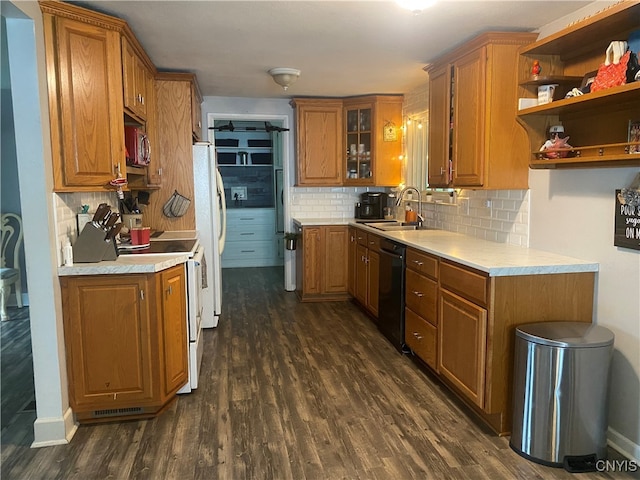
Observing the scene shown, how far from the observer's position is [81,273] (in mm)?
2578

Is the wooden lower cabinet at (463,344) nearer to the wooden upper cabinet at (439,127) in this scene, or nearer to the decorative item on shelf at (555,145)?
the decorative item on shelf at (555,145)

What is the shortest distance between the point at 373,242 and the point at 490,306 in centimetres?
204

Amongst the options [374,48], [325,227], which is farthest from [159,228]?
[374,48]

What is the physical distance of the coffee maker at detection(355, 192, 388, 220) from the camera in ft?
18.3

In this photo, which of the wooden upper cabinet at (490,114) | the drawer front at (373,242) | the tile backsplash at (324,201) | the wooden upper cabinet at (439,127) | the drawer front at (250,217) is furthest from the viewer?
the drawer front at (250,217)

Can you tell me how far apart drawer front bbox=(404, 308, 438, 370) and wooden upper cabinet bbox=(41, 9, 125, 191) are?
2.20 meters

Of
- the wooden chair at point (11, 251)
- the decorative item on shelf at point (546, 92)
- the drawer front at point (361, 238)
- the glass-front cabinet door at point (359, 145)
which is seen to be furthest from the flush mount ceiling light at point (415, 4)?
the wooden chair at point (11, 251)

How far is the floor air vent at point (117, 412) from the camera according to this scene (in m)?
2.72

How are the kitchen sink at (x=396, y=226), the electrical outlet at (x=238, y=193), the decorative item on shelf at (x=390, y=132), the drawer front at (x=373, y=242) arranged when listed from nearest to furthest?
the drawer front at (x=373, y=242) → the kitchen sink at (x=396, y=226) → the decorative item on shelf at (x=390, y=132) → the electrical outlet at (x=238, y=193)

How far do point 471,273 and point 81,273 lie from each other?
2128 millimetres

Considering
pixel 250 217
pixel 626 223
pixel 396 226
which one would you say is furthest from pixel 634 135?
pixel 250 217

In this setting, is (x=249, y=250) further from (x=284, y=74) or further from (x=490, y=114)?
(x=490, y=114)

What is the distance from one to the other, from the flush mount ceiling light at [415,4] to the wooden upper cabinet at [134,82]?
1.65 m

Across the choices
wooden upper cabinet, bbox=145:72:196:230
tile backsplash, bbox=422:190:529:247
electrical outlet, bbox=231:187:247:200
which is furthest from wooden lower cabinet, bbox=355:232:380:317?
electrical outlet, bbox=231:187:247:200
